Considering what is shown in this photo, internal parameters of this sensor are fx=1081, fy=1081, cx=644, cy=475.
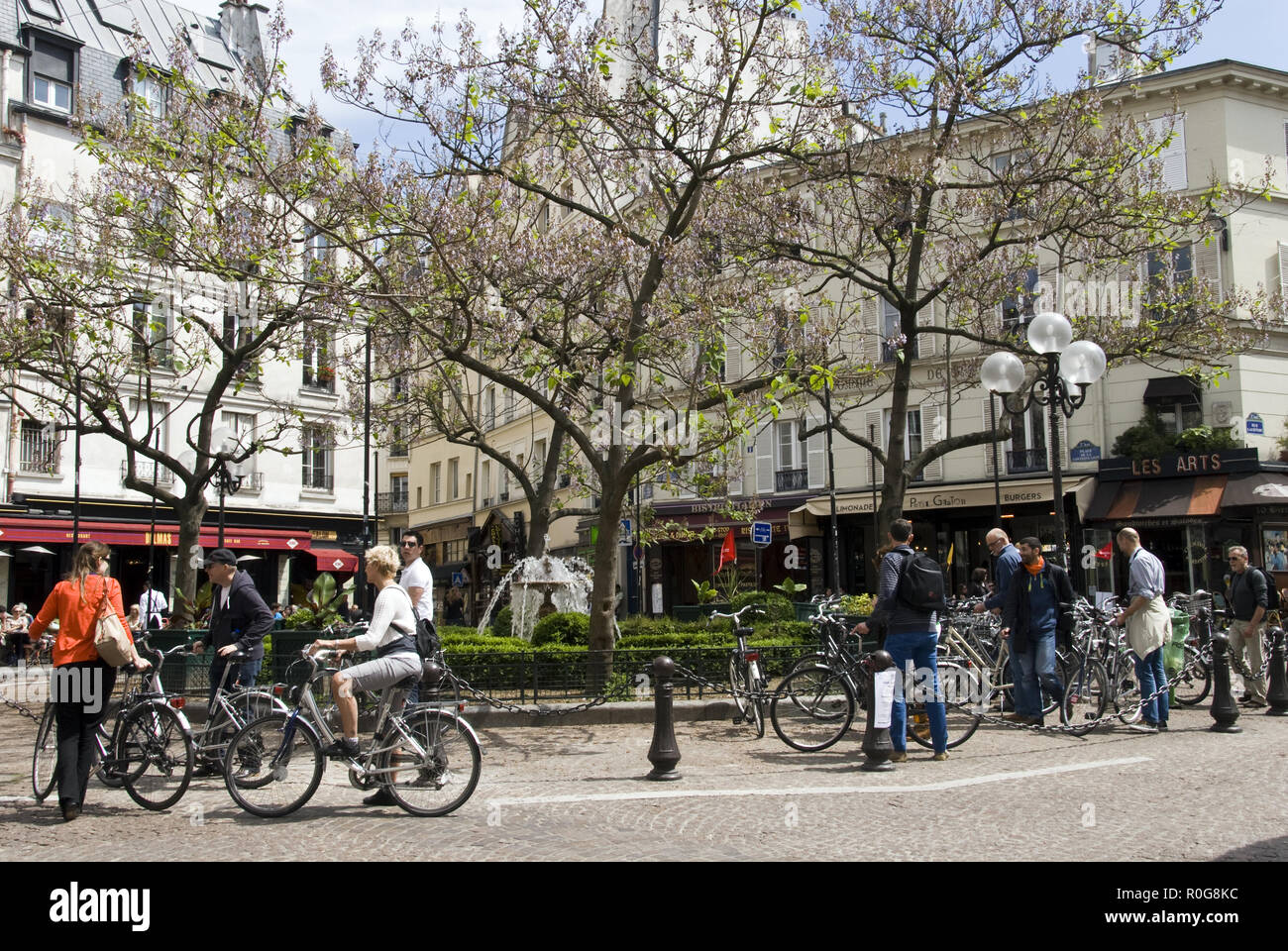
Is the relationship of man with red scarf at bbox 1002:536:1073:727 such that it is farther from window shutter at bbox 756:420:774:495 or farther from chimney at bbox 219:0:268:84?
chimney at bbox 219:0:268:84

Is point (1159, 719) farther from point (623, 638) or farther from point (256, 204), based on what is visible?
point (256, 204)

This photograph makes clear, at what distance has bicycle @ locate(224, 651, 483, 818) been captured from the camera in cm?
673

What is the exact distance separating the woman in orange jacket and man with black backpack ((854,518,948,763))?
545 cm

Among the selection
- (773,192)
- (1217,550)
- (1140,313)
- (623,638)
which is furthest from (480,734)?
(1217,550)

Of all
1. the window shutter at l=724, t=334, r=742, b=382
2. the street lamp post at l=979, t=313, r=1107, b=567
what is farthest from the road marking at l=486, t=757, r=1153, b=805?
the window shutter at l=724, t=334, r=742, b=382

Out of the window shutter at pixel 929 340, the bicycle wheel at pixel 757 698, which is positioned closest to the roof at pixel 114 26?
the window shutter at pixel 929 340

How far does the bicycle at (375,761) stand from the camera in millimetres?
6734

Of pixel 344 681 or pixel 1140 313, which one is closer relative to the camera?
pixel 344 681

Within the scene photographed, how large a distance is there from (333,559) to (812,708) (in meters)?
30.3

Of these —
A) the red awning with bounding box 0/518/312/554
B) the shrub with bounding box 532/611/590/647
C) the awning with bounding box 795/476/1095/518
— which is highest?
the awning with bounding box 795/476/1095/518

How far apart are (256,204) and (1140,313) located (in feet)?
41.7

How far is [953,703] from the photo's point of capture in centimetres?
952

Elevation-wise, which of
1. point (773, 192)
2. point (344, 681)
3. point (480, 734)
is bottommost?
point (480, 734)

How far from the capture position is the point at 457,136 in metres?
12.0
